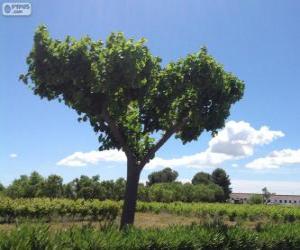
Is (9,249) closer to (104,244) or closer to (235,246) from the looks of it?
(104,244)

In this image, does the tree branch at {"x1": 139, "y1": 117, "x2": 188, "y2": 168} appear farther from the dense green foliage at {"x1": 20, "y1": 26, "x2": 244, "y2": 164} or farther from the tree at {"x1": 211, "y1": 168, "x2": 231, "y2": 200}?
the tree at {"x1": 211, "y1": 168, "x2": 231, "y2": 200}

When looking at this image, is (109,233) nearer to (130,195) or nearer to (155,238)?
(155,238)

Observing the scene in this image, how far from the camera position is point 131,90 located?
16.2 metres

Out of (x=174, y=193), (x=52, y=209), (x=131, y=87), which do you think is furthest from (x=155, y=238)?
(x=174, y=193)

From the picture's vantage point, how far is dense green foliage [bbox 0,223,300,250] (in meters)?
8.37

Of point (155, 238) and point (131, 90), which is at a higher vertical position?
point (131, 90)

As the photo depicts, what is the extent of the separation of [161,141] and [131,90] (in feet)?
7.80

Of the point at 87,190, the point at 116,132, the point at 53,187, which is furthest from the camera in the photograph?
the point at 87,190

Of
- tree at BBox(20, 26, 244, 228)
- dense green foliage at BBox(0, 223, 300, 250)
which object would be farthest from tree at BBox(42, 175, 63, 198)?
dense green foliage at BBox(0, 223, 300, 250)

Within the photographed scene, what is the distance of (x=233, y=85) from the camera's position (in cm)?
1745

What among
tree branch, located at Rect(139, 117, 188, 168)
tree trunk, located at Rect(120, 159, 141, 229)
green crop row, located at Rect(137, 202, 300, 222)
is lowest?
green crop row, located at Rect(137, 202, 300, 222)

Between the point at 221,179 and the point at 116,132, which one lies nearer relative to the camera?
the point at 116,132

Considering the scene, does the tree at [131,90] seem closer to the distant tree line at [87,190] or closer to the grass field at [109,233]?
the grass field at [109,233]

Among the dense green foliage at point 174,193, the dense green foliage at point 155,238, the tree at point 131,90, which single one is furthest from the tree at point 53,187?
the dense green foliage at point 155,238
